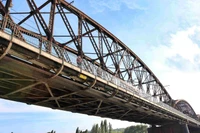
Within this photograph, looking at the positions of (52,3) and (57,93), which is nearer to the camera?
(52,3)

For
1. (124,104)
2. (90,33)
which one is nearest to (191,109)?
(124,104)

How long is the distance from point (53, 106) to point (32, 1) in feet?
46.7

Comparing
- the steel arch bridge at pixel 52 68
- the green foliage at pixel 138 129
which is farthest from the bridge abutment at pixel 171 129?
the green foliage at pixel 138 129

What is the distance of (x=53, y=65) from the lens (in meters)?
14.9

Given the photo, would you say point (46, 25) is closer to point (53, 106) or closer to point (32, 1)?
point (32, 1)

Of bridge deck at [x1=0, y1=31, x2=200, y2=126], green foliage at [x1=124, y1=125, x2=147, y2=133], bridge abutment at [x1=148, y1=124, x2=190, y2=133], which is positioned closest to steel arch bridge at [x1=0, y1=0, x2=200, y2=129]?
bridge deck at [x1=0, y1=31, x2=200, y2=126]

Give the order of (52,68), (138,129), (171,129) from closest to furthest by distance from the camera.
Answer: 1. (52,68)
2. (171,129)
3. (138,129)

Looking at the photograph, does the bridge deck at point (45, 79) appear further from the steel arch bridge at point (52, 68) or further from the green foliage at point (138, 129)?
the green foliage at point (138, 129)

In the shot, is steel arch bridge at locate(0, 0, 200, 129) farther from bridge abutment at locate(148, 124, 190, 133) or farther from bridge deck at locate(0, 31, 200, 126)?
bridge abutment at locate(148, 124, 190, 133)

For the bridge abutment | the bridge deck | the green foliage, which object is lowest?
the green foliage

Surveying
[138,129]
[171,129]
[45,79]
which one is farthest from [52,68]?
[138,129]

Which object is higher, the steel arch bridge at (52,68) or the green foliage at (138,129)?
the steel arch bridge at (52,68)

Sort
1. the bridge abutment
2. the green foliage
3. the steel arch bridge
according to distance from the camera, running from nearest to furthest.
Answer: the steel arch bridge < the bridge abutment < the green foliage

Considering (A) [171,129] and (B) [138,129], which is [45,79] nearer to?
(A) [171,129]
